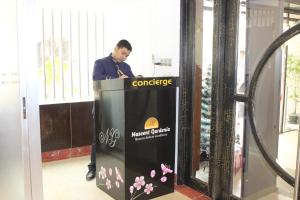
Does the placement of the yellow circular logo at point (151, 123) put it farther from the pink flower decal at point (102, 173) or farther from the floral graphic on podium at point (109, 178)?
the pink flower decal at point (102, 173)

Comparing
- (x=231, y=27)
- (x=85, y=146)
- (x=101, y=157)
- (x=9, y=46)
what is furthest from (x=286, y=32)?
(x=85, y=146)

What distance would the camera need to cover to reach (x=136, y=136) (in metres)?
2.85

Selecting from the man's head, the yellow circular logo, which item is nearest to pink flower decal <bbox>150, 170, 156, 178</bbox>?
the yellow circular logo

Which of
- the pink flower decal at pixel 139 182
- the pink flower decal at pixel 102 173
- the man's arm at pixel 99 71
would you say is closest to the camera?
the pink flower decal at pixel 139 182

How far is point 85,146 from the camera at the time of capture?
444 centimetres

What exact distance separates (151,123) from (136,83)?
0.42 m

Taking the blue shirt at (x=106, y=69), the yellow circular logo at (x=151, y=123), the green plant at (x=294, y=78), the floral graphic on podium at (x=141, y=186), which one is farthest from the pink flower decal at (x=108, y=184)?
the green plant at (x=294, y=78)

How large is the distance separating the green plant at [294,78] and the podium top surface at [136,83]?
110 centimetres

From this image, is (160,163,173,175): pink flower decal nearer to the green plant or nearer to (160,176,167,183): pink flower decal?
(160,176,167,183): pink flower decal

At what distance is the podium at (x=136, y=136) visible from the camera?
281 cm

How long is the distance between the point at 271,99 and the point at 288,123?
243 mm

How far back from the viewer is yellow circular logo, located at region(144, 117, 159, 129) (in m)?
2.92

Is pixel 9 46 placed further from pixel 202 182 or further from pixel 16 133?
pixel 202 182

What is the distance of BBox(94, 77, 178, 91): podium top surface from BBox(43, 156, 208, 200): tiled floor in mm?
1065
